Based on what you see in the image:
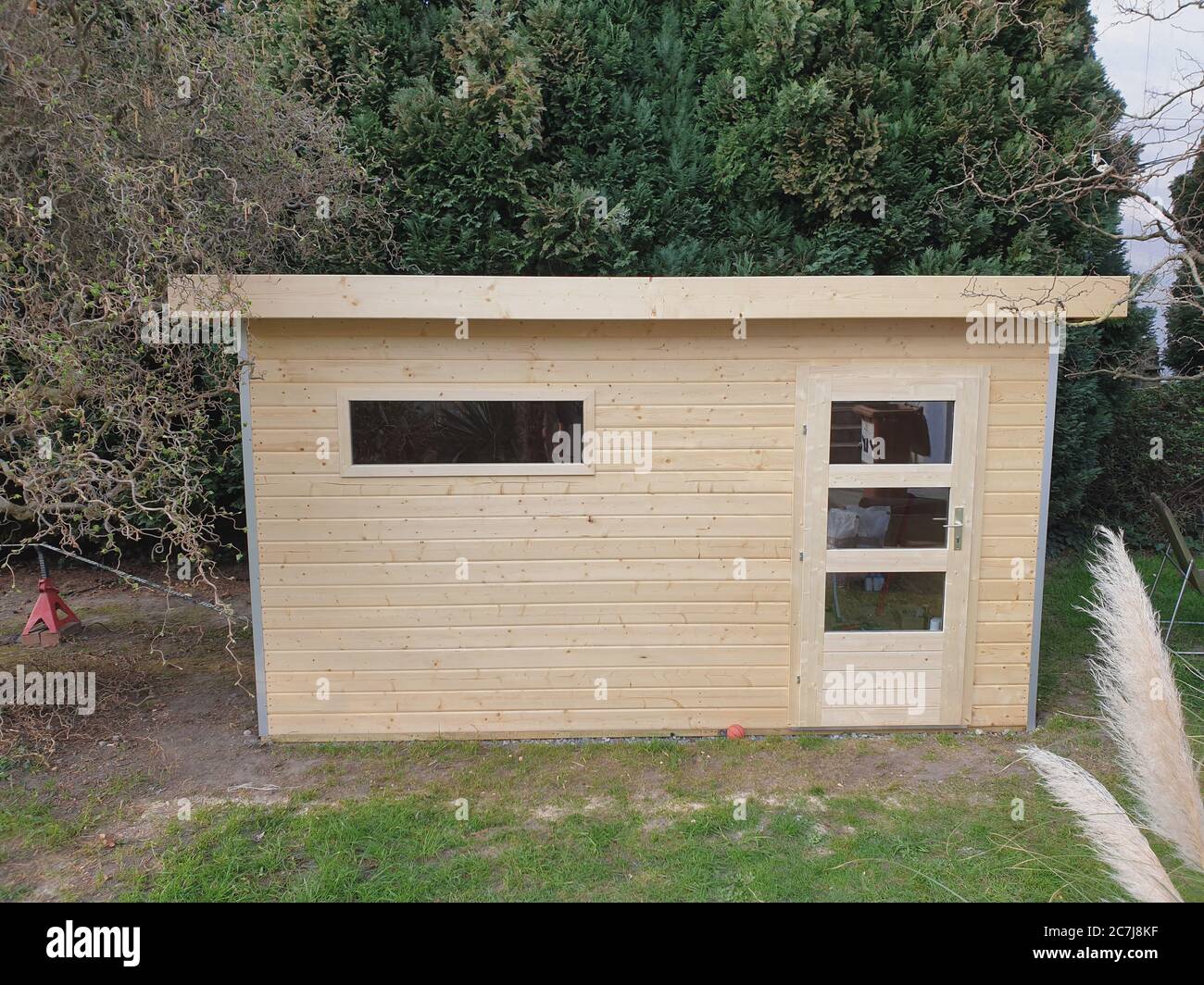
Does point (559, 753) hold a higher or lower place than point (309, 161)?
lower

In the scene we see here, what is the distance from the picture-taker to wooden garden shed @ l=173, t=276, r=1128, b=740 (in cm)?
428

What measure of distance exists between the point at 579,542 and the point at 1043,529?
265 cm

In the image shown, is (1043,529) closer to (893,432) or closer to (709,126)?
(893,432)

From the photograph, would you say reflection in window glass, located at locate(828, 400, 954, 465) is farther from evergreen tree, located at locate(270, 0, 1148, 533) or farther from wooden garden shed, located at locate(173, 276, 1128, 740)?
evergreen tree, located at locate(270, 0, 1148, 533)

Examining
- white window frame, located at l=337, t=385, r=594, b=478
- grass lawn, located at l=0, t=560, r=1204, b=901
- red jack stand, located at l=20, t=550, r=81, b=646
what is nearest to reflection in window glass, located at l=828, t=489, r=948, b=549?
grass lawn, located at l=0, t=560, r=1204, b=901

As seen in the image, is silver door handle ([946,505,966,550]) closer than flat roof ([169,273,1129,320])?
No

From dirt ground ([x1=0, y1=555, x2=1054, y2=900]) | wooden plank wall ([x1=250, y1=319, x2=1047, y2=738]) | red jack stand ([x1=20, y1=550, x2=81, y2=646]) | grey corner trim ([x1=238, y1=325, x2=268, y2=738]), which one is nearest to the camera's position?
dirt ground ([x1=0, y1=555, x2=1054, y2=900])

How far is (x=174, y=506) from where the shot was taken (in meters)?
3.79

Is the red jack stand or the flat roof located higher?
the flat roof

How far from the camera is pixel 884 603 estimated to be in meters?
4.47

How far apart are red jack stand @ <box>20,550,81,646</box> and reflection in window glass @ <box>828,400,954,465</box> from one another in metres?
6.08
